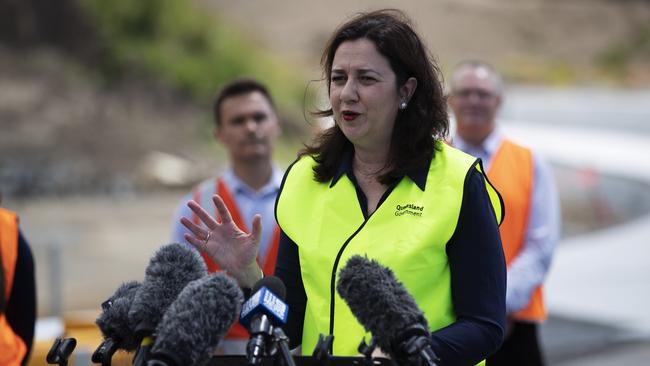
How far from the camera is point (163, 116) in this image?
30328 millimetres

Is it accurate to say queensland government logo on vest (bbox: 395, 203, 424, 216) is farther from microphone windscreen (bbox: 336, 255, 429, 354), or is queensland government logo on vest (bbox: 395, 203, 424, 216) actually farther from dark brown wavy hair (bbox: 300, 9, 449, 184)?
microphone windscreen (bbox: 336, 255, 429, 354)

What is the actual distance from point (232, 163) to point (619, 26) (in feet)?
212

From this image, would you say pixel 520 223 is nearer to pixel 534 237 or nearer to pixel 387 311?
pixel 534 237

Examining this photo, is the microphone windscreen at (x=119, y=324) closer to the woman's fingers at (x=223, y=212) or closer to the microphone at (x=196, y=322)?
the microphone at (x=196, y=322)

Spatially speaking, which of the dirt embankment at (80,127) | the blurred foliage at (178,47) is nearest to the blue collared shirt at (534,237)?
the dirt embankment at (80,127)

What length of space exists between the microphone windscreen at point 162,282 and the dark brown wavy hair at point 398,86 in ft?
2.05

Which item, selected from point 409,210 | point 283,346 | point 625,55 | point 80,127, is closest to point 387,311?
point 283,346

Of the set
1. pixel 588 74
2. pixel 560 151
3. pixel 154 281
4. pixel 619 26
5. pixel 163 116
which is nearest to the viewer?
pixel 154 281

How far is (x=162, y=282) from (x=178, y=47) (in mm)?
30786

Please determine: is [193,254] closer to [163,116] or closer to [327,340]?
[327,340]

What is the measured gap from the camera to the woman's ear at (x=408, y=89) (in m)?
3.44

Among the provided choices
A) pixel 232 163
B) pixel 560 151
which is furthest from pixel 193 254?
pixel 560 151

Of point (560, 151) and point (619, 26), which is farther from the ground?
point (619, 26)

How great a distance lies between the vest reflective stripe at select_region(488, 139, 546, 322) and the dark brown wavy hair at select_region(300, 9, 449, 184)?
2144 millimetres
